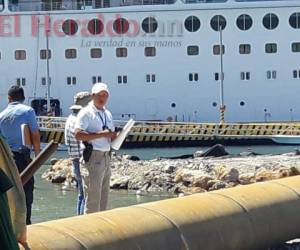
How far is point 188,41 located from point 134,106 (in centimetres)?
320

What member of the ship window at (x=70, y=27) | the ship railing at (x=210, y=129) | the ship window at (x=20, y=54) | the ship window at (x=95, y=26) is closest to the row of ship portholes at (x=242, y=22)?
the ship window at (x=95, y=26)

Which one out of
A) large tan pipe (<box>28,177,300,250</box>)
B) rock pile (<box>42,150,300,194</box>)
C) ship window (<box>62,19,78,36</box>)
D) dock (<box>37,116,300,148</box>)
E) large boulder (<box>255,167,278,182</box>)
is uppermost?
ship window (<box>62,19,78,36</box>)

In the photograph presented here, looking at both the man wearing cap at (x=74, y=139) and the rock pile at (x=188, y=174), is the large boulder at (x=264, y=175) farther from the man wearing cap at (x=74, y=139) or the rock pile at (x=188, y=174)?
the man wearing cap at (x=74, y=139)

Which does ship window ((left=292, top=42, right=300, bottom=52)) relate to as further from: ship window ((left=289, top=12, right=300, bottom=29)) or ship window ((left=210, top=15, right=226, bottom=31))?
ship window ((left=210, top=15, right=226, bottom=31))

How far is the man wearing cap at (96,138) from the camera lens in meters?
6.79

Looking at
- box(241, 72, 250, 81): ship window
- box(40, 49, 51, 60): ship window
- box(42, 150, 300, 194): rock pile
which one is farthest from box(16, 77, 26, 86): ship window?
box(42, 150, 300, 194): rock pile

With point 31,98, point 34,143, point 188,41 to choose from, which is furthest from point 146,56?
point 34,143

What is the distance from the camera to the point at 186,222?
5.49 metres

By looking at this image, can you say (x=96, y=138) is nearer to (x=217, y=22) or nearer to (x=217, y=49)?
(x=217, y=49)

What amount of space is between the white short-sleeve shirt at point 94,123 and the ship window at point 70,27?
Result: 2575cm

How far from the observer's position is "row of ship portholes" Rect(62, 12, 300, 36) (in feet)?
105

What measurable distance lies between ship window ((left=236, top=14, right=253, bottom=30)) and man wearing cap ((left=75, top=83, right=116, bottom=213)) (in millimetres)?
25651

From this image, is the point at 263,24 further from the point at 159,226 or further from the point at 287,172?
the point at 159,226

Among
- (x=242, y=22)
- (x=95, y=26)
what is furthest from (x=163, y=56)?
(x=242, y=22)
